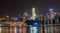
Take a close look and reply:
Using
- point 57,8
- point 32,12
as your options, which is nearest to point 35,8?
point 32,12

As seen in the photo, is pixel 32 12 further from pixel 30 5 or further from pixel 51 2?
pixel 51 2

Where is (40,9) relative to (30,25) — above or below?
above

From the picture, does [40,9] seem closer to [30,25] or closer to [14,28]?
[30,25]

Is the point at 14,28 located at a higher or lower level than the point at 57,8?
lower

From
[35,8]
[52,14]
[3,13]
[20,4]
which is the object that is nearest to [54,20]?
[52,14]

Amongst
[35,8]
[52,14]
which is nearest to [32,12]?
[35,8]

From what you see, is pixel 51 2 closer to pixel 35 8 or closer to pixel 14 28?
pixel 35 8

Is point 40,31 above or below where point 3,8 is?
below
